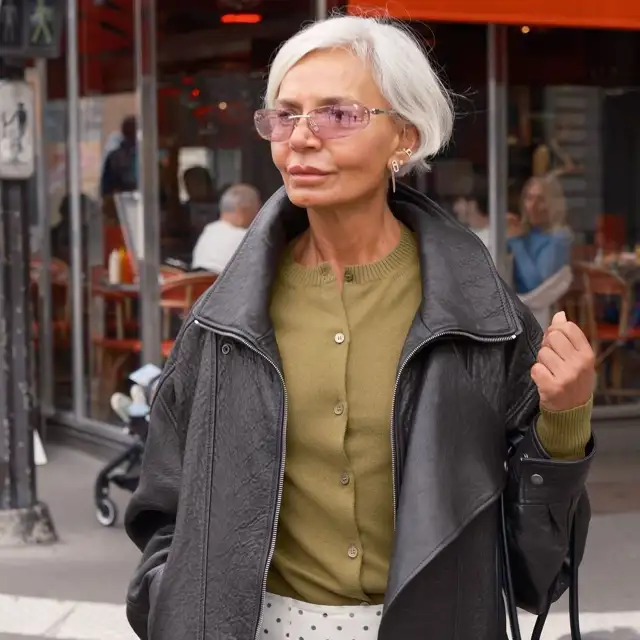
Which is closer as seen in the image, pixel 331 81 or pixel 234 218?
pixel 331 81

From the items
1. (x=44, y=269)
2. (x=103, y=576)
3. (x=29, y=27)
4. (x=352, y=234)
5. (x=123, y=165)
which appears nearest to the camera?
(x=352, y=234)

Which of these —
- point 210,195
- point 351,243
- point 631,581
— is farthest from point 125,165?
point 351,243

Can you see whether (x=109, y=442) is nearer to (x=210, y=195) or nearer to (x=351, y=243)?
(x=210, y=195)

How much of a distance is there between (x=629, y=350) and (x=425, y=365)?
27.9 feet

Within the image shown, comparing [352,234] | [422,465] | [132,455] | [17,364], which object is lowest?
[132,455]

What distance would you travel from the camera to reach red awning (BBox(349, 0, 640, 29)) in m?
8.00

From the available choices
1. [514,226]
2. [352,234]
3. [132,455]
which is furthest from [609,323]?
[352,234]

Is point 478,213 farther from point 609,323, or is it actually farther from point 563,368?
point 563,368

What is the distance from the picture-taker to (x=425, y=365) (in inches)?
94.0

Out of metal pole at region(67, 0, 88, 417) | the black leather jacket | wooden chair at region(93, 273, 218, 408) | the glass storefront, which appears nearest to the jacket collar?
the black leather jacket

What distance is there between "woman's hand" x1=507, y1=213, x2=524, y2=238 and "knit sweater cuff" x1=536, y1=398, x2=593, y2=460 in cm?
767

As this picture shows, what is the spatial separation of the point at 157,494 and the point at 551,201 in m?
7.83

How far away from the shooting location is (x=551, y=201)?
10.1m

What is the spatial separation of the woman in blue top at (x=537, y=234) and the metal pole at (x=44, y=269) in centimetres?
375
